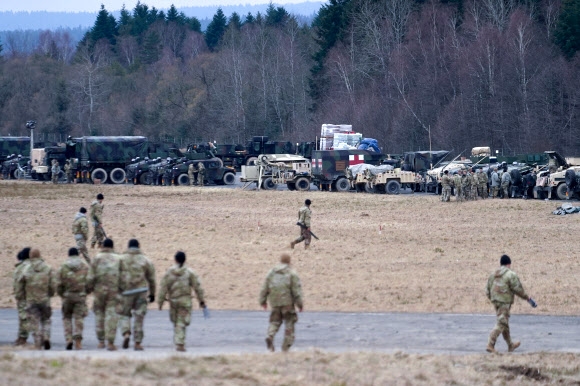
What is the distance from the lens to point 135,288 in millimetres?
14438

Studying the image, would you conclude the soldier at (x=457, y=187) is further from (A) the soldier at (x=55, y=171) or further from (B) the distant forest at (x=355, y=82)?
→ (A) the soldier at (x=55, y=171)

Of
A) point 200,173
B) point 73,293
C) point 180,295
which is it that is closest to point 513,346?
point 180,295

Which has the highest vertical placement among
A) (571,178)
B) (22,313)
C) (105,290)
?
Answer: (571,178)

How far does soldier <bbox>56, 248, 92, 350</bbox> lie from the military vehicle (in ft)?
119

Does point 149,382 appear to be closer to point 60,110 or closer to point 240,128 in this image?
point 240,128

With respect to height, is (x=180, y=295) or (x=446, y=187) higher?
(x=446, y=187)

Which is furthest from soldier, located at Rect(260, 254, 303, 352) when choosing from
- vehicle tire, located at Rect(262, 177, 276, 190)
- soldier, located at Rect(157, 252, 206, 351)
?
vehicle tire, located at Rect(262, 177, 276, 190)

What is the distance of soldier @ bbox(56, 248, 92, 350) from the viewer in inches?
582

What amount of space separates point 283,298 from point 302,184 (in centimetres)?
3711

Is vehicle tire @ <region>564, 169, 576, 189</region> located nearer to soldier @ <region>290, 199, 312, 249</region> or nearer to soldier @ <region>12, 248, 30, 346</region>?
soldier @ <region>290, 199, 312, 249</region>

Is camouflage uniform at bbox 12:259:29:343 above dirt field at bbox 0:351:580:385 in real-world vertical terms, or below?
above

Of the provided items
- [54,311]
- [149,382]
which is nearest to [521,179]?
[54,311]

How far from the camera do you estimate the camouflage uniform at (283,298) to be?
557 inches

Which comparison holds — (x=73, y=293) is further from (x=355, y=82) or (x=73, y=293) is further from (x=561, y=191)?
(x=355, y=82)
